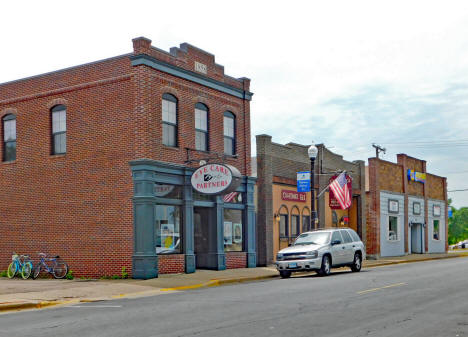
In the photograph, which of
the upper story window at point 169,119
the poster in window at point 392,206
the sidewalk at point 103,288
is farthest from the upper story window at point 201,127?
the poster in window at point 392,206

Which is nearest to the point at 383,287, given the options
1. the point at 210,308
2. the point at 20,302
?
the point at 210,308

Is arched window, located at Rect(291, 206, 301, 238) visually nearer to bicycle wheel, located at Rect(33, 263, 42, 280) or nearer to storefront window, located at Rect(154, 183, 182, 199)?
storefront window, located at Rect(154, 183, 182, 199)

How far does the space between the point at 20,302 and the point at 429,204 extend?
4138 centimetres

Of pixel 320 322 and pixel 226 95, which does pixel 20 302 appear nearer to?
pixel 320 322

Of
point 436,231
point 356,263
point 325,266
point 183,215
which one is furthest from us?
point 436,231

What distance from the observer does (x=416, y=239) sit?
157 ft

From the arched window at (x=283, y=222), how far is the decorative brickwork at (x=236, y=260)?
15.0 ft

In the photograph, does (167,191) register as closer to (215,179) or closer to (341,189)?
(215,179)

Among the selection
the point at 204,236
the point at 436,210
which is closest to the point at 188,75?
the point at 204,236

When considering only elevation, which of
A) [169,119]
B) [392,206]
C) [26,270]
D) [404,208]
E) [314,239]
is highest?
[169,119]

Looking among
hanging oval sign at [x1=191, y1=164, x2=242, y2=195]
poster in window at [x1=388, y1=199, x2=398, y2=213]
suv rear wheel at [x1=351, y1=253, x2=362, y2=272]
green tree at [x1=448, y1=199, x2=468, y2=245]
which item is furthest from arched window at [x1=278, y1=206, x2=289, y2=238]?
green tree at [x1=448, y1=199, x2=468, y2=245]

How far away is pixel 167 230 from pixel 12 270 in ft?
20.8

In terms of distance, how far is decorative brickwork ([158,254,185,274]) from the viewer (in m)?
22.0

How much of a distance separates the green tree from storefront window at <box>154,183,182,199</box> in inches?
4449
